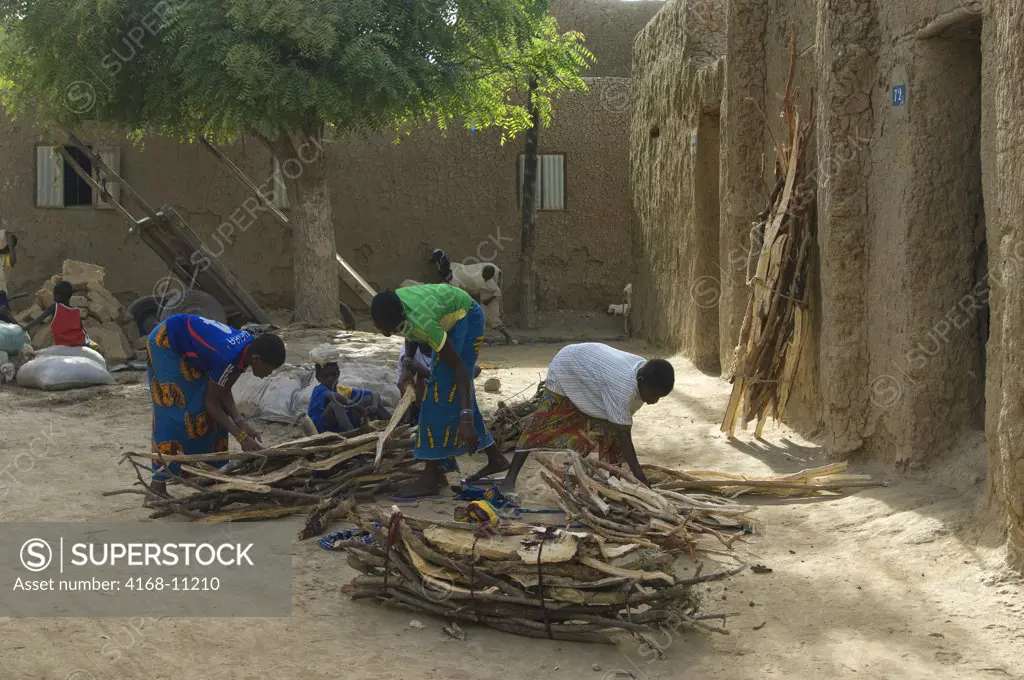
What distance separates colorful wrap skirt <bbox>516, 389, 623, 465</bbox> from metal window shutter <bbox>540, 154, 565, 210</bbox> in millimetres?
10723

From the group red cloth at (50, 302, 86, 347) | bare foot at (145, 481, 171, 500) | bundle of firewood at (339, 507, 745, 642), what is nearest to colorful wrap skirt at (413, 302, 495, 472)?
bare foot at (145, 481, 171, 500)

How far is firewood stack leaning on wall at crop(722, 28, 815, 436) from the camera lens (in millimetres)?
7445

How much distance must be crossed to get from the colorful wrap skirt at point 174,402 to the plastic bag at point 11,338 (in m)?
4.87

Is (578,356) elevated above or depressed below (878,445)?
above

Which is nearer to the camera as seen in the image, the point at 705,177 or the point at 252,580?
the point at 252,580

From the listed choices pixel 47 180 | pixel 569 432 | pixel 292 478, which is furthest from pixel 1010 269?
pixel 47 180

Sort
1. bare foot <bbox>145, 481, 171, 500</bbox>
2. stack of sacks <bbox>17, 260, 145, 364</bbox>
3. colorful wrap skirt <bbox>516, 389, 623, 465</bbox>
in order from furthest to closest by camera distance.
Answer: stack of sacks <bbox>17, 260, 145, 364</bbox>
colorful wrap skirt <bbox>516, 389, 623, 465</bbox>
bare foot <bbox>145, 481, 171, 500</bbox>

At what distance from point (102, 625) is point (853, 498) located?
389 cm

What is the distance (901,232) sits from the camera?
19.9 feet

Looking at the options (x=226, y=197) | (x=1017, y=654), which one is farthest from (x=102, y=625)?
(x=226, y=197)

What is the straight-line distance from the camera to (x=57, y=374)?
935 centimetres

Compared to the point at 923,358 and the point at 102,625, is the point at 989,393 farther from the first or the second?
the point at 102,625

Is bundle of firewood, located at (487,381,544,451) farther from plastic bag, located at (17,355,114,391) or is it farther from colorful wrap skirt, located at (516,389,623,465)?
plastic bag, located at (17,355,114,391)

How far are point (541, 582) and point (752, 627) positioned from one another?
89cm
